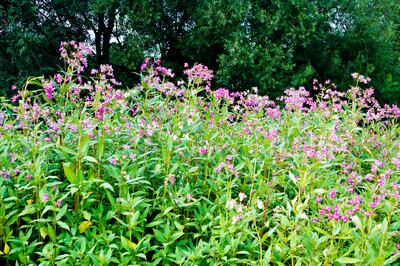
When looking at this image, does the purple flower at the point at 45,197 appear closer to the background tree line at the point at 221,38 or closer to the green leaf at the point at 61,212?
the green leaf at the point at 61,212

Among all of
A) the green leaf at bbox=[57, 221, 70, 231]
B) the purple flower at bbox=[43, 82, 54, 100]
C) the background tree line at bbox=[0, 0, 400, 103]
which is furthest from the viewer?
the background tree line at bbox=[0, 0, 400, 103]

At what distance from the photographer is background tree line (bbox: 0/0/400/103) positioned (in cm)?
1005

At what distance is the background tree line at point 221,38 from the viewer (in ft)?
33.0

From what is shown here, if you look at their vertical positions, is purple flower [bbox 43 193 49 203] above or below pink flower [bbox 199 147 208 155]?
below

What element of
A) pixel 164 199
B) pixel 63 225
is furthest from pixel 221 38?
pixel 63 225

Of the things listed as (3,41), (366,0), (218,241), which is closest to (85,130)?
(218,241)

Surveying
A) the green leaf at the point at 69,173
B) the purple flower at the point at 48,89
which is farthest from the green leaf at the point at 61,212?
the purple flower at the point at 48,89

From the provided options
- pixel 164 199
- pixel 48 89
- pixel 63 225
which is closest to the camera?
pixel 63 225

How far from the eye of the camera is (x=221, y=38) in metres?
10.4

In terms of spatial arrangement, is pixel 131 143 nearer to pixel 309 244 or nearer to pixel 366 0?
pixel 309 244

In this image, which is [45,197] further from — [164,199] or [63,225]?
[164,199]

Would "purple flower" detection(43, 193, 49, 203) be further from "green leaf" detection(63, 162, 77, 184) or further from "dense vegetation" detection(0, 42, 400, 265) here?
"green leaf" detection(63, 162, 77, 184)

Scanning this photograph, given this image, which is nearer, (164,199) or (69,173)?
(69,173)

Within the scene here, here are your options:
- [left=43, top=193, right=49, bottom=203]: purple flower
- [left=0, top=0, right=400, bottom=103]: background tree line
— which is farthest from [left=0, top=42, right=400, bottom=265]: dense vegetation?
[left=0, top=0, right=400, bottom=103]: background tree line
